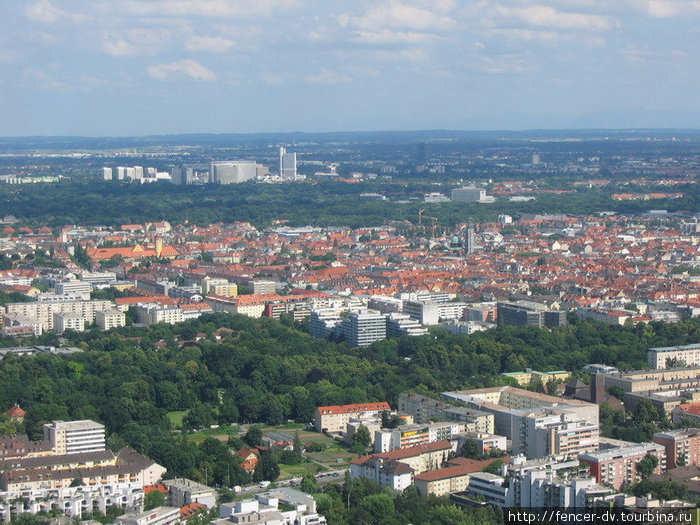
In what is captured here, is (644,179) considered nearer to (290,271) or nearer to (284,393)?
(290,271)

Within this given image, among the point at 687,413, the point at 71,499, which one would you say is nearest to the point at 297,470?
the point at 71,499

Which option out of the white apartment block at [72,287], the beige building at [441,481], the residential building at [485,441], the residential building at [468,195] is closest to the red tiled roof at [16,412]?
the residential building at [485,441]

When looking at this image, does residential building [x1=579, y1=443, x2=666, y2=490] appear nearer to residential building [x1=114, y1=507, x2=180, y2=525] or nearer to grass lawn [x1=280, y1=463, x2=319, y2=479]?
grass lawn [x1=280, y1=463, x2=319, y2=479]

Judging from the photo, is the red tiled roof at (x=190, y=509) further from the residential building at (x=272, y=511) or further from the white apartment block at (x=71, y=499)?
the white apartment block at (x=71, y=499)

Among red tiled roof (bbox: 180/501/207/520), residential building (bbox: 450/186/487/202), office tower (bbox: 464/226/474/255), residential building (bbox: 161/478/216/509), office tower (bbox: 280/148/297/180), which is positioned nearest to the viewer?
red tiled roof (bbox: 180/501/207/520)

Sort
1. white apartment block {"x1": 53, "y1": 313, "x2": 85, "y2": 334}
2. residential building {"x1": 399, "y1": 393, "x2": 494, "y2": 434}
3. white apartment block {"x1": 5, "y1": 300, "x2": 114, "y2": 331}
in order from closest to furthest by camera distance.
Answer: residential building {"x1": 399, "y1": 393, "x2": 494, "y2": 434} → white apartment block {"x1": 53, "y1": 313, "x2": 85, "y2": 334} → white apartment block {"x1": 5, "y1": 300, "x2": 114, "y2": 331}

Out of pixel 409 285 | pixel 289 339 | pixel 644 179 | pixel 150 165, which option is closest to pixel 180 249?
pixel 409 285

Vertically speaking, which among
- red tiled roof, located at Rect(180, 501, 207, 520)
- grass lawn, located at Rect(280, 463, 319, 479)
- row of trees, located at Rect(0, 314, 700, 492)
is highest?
red tiled roof, located at Rect(180, 501, 207, 520)

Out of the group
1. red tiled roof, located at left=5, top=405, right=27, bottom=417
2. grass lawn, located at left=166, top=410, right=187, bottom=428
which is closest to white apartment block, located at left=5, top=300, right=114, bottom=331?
grass lawn, located at left=166, top=410, right=187, bottom=428

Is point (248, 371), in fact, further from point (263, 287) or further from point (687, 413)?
point (263, 287)
